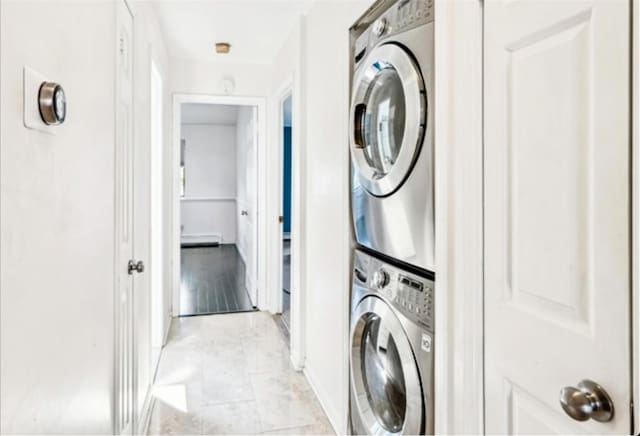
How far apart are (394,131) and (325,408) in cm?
166

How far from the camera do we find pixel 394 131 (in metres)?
1.50

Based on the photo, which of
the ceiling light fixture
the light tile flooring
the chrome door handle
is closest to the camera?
the chrome door handle

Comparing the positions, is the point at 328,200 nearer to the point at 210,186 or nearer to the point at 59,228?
the point at 59,228

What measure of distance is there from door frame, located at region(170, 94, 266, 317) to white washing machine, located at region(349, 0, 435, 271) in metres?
2.42

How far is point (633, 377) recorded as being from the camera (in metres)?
0.72

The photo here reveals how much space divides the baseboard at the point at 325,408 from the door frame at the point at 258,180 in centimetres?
160

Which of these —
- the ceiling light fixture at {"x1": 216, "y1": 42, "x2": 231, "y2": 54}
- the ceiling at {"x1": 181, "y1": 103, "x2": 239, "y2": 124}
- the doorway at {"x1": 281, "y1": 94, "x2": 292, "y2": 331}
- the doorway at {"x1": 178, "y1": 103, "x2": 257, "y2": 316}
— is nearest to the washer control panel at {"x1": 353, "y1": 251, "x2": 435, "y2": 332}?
the doorway at {"x1": 281, "y1": 94, "x2": 292, "y2": 331}

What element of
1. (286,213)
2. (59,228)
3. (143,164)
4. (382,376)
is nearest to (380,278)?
(382,376)

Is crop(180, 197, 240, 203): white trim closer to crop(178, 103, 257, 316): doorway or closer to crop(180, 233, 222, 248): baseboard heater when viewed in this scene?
crop(178, 103, 257, 316): doorway

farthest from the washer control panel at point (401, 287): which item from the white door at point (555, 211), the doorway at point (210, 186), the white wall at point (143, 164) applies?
the doorway at point (210, 186)

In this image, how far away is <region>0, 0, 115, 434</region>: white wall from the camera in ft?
2.48

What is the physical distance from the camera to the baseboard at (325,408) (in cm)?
213

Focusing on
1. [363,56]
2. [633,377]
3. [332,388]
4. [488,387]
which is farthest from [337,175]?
[633,377]

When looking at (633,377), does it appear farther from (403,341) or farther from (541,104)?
(403,341)
